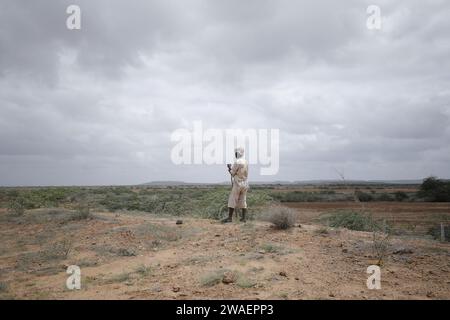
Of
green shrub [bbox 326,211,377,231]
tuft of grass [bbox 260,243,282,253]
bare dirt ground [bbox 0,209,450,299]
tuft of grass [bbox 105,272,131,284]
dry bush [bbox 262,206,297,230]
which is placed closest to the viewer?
bare dirt ground [bbox 0,209,450,299]

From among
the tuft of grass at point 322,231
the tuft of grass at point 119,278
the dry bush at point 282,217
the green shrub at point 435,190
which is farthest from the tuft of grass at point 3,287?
the green shrub at point 435,190

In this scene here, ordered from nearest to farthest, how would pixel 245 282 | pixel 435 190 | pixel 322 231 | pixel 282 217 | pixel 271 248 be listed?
pixel 245 282 < pixel 271 248 < pixel 322 231 < pixel 282 217 < pixel 435 190

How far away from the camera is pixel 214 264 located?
258 inches

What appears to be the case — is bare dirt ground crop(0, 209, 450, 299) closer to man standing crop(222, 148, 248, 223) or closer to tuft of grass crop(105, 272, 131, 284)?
tuft of grass crop(105, 272, 131, 284)

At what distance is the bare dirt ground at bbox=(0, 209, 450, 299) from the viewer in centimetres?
530

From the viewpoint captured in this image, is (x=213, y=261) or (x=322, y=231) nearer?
(x=213, y=261)

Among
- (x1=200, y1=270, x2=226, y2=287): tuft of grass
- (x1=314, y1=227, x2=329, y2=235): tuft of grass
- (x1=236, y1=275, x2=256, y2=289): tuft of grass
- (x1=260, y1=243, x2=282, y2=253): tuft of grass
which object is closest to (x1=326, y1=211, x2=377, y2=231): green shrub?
(x1=314, y1=227, x2=329, y2=235): tuft of grass

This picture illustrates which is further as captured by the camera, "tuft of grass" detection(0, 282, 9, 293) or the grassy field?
"tuft of grass" detection(0, 282, 9, 293)

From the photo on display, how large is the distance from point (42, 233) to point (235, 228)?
17.0ft

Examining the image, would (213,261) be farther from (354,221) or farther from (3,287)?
(354,221)

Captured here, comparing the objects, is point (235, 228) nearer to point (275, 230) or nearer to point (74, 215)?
point (275, 230)

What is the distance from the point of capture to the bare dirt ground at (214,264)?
530 centimetres

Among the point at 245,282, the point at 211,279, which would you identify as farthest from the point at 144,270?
the point at 245,282
